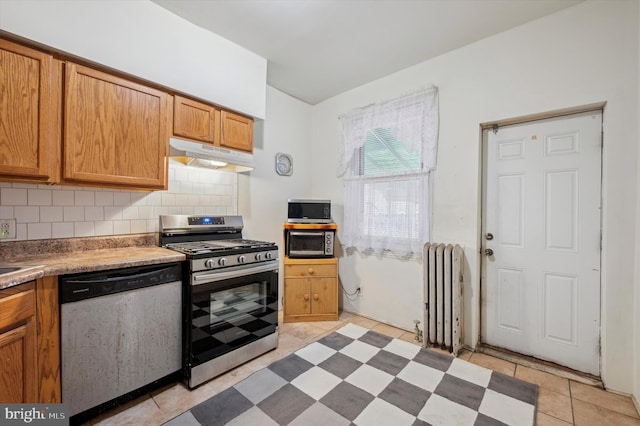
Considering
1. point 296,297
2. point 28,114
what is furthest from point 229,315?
point 28,114

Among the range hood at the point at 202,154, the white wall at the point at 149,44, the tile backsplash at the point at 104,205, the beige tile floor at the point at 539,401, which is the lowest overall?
the beige tile floor at the point at 539,401

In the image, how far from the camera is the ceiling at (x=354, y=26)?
1939mm

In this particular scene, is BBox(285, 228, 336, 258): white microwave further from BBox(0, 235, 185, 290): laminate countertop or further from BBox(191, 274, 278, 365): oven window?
BBox(0, 235, 185, 290): laminate countertop

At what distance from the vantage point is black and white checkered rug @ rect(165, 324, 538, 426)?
1.58 metres

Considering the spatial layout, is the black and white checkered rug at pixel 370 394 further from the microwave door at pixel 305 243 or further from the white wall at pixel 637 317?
the microwave door at pixel 305 243

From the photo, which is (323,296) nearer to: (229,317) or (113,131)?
(229,317)

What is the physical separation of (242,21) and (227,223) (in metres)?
1.78

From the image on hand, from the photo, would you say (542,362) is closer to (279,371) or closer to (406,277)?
(406,277)

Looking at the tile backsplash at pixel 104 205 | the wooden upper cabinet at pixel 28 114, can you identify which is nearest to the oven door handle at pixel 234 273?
the tile backsplash at pixel 104 205

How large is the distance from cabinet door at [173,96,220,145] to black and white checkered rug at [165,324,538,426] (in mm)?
1932

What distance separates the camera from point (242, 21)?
2.13 m

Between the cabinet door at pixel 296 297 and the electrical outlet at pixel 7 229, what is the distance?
6.82 feet

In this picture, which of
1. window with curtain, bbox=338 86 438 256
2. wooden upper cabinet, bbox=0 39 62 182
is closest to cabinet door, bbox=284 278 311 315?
window with curtain, bbox=338 86 438 256

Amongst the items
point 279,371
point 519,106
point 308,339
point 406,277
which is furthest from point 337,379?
point 519,106
